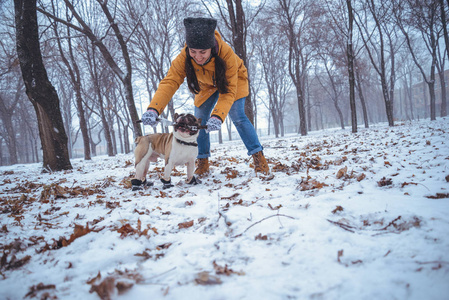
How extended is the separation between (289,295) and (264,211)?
33.7 inches

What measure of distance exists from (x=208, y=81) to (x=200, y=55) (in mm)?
486

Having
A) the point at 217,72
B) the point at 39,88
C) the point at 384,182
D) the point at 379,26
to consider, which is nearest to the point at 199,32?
the point at 217,72

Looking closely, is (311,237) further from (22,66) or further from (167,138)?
(22,66)

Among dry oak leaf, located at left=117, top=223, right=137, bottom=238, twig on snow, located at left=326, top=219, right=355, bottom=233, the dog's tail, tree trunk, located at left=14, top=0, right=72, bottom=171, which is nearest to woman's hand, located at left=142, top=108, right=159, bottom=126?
the dog's tail

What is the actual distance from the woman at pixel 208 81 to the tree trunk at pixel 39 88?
5212 millimetres

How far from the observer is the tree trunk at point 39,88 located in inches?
229

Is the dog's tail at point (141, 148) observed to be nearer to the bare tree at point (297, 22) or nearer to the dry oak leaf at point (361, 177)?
the dry oak leaf at point (361, 177)

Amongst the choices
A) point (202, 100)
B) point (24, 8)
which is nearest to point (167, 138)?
point (202, 100)

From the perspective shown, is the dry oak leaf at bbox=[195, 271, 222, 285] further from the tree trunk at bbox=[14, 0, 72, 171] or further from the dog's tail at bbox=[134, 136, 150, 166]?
the tree trunk at bbox=[14, 0, 72, 171]

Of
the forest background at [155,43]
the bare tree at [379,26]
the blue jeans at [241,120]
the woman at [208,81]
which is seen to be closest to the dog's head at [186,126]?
the woman at [208,81]

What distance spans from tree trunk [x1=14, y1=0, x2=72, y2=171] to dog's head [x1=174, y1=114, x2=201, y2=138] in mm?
5522

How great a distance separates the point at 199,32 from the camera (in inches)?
94.4

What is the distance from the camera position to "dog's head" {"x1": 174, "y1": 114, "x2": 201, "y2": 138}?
2.64 meters

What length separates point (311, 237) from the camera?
126 cm
